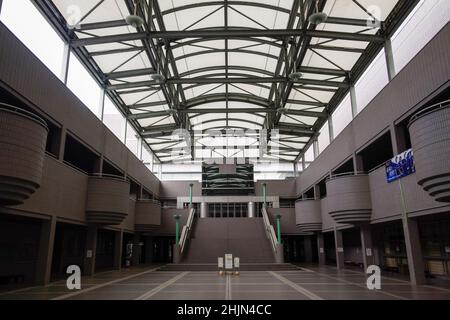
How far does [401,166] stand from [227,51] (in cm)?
1328

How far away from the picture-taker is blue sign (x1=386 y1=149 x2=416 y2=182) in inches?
569

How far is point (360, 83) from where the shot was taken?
21938mm

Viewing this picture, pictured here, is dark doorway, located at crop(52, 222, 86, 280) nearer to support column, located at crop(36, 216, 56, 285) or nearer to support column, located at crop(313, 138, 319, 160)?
support column, located at crop(36, 216, 56, 285)

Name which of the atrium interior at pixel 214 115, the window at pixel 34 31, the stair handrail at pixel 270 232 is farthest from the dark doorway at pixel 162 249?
the window at pixel 34 31

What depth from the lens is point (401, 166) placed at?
15.2 meters

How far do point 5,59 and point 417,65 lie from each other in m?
15.2

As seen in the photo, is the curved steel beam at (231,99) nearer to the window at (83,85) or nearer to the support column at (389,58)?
the window at (83,85)

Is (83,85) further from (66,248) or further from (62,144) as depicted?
(66,248)

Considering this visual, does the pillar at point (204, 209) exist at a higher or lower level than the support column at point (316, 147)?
lower

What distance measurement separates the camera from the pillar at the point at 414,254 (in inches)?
567

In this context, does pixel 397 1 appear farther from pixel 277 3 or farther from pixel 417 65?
pixel 277 3

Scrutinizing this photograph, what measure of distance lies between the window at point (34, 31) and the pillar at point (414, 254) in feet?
57.7

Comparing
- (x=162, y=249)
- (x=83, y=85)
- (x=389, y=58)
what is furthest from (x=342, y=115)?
(x=162, y=249)

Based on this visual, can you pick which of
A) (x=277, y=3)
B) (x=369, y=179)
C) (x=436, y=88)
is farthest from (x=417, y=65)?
(x=277, y=3)
